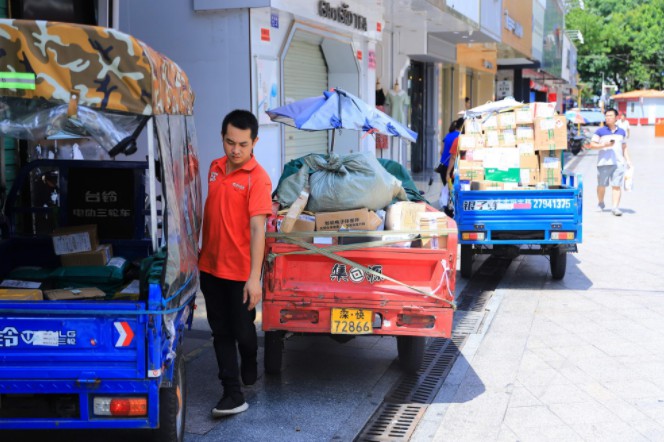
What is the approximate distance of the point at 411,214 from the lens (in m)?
6.39

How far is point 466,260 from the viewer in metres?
9.95

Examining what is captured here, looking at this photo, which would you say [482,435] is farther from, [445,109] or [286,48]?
[445,109]

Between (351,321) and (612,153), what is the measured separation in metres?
10.9

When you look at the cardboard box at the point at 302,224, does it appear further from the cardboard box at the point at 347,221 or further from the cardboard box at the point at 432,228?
the cardboard box at the point at 432,228

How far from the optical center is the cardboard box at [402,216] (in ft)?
20.5

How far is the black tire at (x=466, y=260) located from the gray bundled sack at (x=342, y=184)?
3373 mm

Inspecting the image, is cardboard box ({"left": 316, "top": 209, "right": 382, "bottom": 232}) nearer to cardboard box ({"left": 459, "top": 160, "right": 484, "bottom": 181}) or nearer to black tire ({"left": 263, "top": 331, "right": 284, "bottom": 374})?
black tire ({"left": 263, "top": 331, "right": 284, "bottom": 374})

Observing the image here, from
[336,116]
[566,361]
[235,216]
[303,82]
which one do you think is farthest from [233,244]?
[303,82]

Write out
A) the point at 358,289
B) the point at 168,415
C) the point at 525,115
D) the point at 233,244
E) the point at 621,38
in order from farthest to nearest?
the point at 621,38 < the point at 525,115 < the point at 358,289 < the point at 233,244 < the point at 168,415

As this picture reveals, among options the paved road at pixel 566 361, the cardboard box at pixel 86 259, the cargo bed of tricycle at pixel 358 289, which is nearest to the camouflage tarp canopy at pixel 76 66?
the cardboard box at pixel 86 259

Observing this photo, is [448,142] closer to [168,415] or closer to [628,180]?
[628,180]

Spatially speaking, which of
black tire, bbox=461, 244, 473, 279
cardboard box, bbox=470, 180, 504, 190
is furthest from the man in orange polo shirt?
cardboard box, bbox=470, 180, 504, 190

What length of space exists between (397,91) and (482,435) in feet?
44.6

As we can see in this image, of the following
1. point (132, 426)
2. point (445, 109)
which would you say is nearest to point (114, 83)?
point (132, 426)
